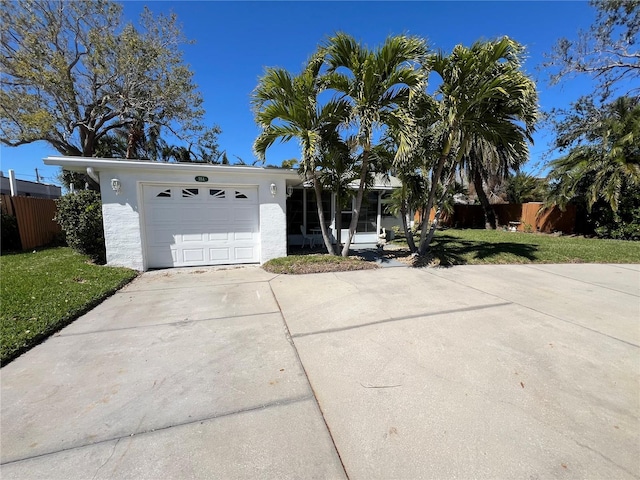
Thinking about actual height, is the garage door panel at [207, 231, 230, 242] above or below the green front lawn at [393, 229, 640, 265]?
above

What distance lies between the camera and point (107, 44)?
12.3 metres

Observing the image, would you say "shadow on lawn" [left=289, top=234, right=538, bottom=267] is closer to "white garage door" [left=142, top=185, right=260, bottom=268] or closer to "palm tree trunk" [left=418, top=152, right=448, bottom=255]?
"palm tree trunk" [left=418, top=152, right=448, bottom=255]

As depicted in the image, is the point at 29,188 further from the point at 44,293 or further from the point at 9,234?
the point at 44,293

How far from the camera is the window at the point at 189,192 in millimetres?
7426

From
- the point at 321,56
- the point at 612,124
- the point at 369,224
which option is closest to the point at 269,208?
the point at 321,56

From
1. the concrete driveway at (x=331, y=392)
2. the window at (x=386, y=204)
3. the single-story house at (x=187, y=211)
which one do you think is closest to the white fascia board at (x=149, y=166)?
the single-story house at (x=187, y=211)

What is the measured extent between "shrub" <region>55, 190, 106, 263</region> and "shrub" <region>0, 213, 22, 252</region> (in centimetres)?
361

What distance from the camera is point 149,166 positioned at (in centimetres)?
677

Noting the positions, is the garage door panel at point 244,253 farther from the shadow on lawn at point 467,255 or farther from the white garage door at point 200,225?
the shadow on lawn at point 467,255

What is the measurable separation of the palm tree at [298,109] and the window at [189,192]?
221 centimetres

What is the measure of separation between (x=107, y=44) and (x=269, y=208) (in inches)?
460

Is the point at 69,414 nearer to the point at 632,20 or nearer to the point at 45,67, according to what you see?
the point at 45,67

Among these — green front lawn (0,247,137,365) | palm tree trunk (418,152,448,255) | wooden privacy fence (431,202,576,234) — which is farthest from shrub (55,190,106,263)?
wooden privacy fence (431,202,576,234)

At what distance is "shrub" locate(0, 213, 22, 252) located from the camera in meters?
9.13
